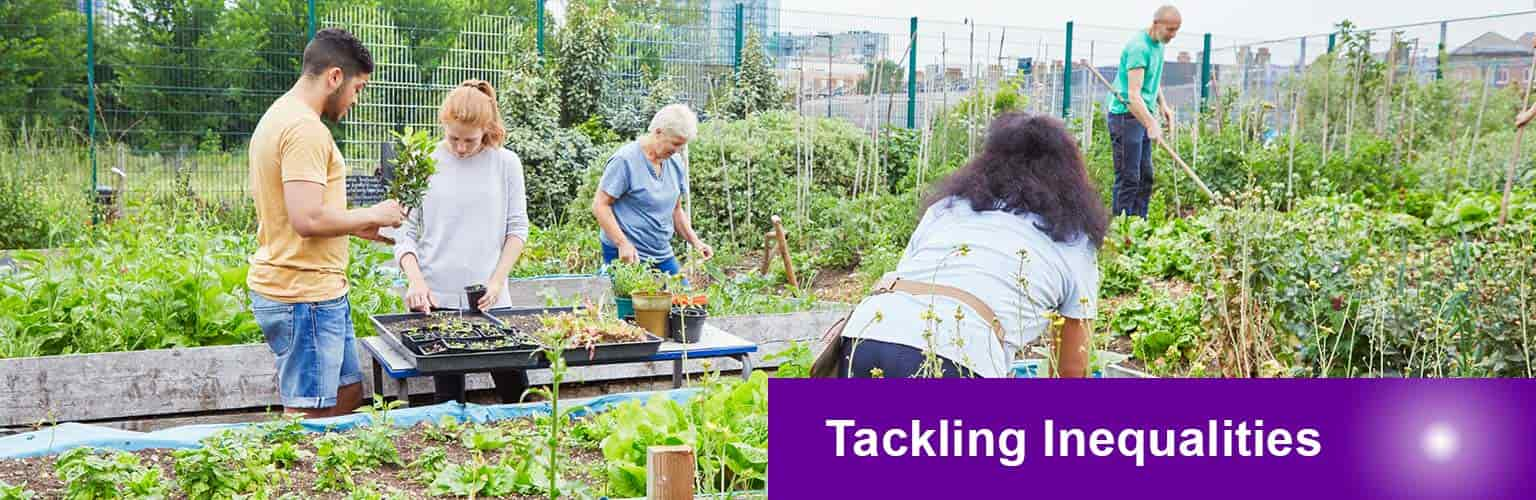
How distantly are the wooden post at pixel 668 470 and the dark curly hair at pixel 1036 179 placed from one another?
1363mm

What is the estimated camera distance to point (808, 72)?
13.7m

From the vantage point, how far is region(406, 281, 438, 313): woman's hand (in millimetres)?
4398

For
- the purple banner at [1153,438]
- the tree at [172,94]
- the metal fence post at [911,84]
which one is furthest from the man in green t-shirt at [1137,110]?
the tree at [172,94]

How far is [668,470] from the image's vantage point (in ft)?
6.77

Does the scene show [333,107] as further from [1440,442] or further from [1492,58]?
[1492,58]

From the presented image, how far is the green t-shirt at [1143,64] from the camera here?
8070 mm

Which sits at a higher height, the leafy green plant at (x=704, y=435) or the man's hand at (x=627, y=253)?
the man's hand at (x=627, y=253)

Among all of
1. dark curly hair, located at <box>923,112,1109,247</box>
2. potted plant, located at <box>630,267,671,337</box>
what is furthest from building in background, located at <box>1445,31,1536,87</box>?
dark curly hair, located at <box>923,112,1109,247</box>

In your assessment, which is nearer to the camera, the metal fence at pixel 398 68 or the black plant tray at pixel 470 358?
the black plant tray at pixel 470 358

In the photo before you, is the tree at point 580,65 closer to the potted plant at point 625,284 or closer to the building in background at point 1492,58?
the potted plant at point 625,284

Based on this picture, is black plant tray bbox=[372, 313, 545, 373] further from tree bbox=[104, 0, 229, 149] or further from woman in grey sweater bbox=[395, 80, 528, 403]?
tree bbox=[104, 0, 229, 149]

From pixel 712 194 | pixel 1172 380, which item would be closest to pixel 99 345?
pixel 1172 380

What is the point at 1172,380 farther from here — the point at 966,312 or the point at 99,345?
the point at 99,345

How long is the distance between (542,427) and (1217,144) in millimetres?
9173
